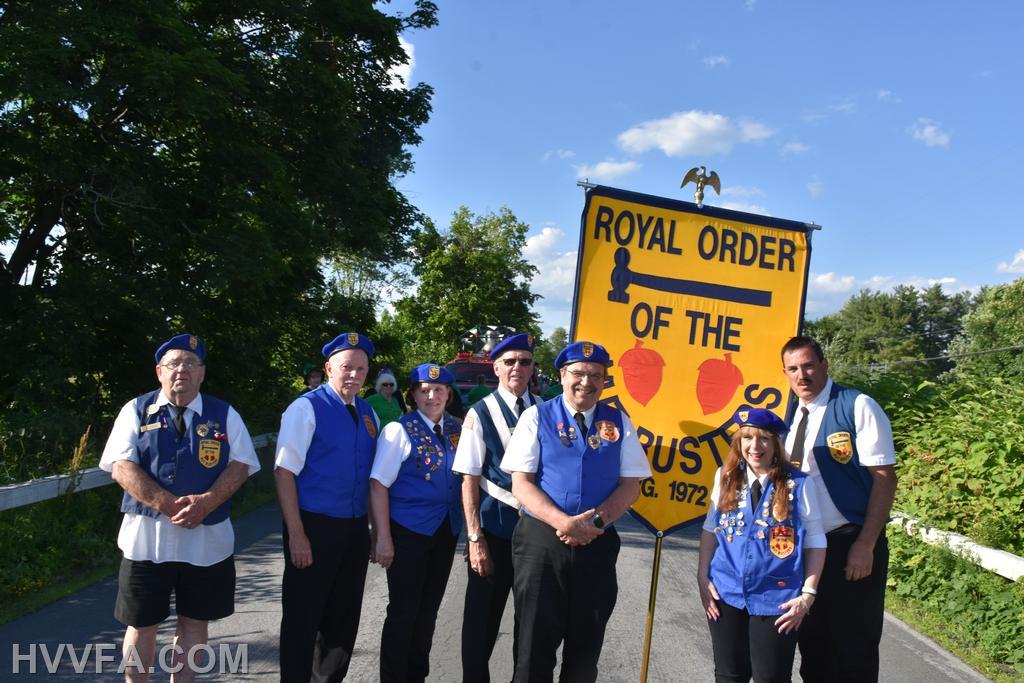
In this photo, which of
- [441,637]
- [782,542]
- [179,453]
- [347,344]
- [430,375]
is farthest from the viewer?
[441,637]

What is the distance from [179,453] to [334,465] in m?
0.74

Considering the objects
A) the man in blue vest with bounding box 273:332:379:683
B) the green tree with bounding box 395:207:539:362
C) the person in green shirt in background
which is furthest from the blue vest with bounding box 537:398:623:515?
the green tree with bounding box 395:207:539:362

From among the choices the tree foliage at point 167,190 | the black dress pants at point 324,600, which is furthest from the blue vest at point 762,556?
the tree foliage at point 167,190

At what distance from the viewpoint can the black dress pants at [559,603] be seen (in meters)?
3.47

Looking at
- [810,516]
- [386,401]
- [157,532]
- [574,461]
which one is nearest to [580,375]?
[574,461]

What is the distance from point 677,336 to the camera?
4422 mm

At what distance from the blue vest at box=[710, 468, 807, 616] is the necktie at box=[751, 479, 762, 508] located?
19 mm

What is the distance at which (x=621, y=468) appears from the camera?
3.64 m

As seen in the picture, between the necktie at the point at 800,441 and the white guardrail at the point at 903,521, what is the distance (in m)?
2.76

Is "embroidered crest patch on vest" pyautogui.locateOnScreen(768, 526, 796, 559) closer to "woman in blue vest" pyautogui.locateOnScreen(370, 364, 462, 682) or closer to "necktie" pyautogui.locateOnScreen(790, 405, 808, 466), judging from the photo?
"necktie" pyautogui.locateOnScreen(790, 405, 808, 466)

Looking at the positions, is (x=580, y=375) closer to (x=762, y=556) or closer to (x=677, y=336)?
(x=677, y=336)

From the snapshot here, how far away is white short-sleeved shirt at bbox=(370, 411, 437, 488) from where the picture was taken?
3.95m

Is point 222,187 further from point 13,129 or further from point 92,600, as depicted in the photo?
point 92,600

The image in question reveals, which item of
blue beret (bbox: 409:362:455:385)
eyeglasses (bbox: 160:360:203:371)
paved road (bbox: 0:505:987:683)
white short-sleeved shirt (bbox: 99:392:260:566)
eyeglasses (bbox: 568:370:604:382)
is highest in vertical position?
eyeglasses (bbox: 568:370:604:382)
